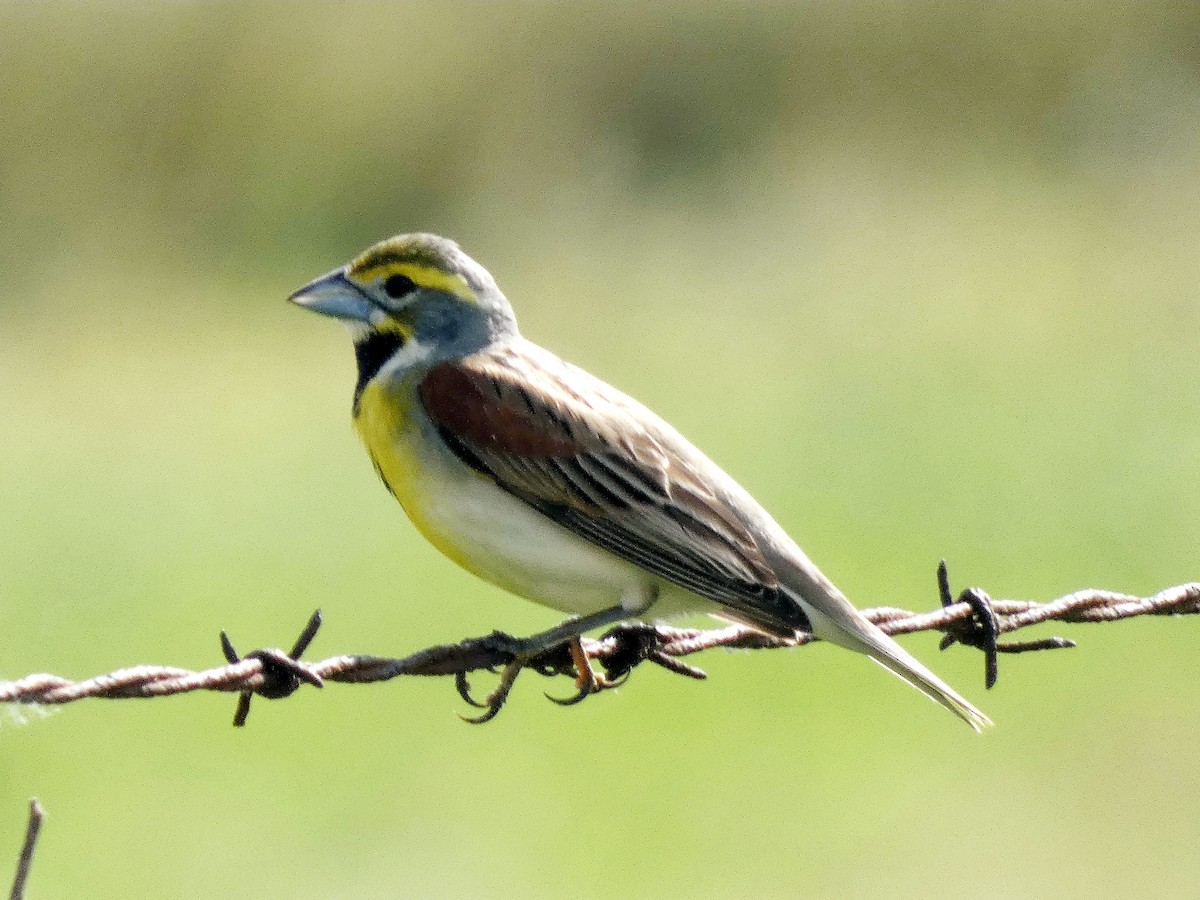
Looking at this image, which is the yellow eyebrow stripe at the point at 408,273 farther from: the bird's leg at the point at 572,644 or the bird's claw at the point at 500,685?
the bird's claw at the point at 500,685

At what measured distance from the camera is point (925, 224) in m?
24.0

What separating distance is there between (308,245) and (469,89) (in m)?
3.03

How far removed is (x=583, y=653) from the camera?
7.20 m

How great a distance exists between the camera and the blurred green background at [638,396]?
1232cm

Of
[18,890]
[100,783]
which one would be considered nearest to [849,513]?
[100,783]

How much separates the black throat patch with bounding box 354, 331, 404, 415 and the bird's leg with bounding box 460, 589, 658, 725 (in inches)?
44.8

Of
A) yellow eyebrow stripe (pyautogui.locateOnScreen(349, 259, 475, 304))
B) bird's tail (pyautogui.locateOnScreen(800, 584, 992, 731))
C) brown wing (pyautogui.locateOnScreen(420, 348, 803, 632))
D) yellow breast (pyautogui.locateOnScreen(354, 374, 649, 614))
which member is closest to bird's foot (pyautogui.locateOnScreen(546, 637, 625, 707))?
yellow breast (pyautogui.locateOnScreen(354, 374, 649, 614))

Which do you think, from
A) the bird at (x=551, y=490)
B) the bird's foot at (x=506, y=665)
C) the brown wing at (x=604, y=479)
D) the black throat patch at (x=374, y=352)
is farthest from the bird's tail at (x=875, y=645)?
the black throat patch at (x=374, y=352)

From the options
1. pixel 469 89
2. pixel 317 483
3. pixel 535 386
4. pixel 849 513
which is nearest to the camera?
pixel 535 386

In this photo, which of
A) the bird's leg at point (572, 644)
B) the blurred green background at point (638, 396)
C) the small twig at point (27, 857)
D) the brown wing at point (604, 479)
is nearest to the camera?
the small twig at point (27, 857)

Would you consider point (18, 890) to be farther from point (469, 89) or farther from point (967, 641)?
point (469, 89)

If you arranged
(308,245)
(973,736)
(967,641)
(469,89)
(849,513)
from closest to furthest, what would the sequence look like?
(967,641) → (973,736) → (849,513) → (308,245) → (469,89)

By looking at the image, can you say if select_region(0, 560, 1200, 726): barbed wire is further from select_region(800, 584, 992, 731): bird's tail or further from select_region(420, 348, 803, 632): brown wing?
select_region(420, 348, 803, 632): brown wing

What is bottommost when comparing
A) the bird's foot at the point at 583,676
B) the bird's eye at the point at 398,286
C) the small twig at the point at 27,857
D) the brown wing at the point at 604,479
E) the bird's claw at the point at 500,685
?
the small twig at the point at 27,857
